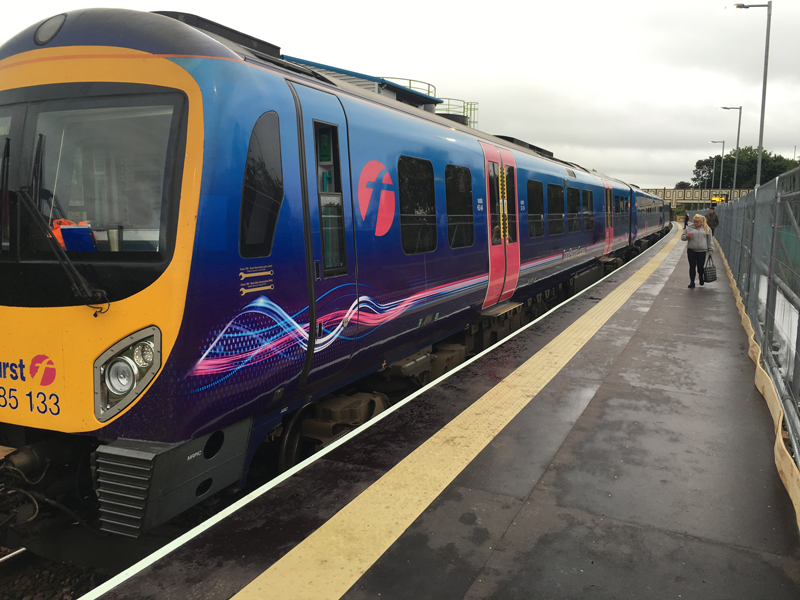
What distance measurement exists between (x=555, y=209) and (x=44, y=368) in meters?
9.47

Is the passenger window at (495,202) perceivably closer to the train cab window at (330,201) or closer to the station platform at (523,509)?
the station platform at (523,509)

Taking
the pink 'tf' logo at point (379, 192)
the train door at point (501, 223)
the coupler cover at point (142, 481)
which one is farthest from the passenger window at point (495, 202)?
the coupler cover at point (142, 481)

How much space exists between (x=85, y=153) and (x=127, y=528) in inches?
81.9

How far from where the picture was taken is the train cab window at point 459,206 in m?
6.56

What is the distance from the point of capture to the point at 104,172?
340 cm

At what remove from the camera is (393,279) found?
5258 mm

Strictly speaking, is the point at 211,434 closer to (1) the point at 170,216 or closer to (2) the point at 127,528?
(2) the point at 127,528

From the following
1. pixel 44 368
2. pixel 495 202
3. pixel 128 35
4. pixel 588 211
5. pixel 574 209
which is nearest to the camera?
pixel 44 368

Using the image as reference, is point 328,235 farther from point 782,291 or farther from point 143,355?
point 782,291

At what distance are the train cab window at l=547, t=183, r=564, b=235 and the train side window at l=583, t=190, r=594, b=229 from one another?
2.36 metres

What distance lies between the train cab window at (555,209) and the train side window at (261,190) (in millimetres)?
7672

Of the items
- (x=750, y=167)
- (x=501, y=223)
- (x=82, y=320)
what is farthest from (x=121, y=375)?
(x=750, y=167)

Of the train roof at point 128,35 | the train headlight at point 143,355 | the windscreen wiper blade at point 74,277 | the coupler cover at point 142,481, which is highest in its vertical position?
the train roof at point 128,35

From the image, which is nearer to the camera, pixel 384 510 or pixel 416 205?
pixel 384 510
